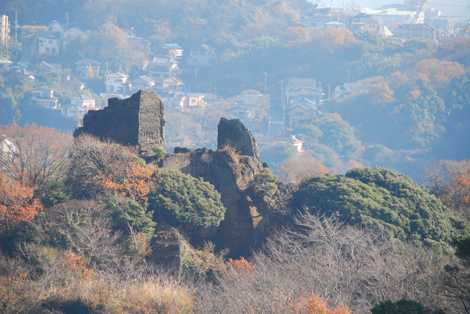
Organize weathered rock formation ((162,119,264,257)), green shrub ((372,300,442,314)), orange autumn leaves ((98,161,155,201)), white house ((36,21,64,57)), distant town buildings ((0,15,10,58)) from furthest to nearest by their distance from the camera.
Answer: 1. white house ((36,21,64,57))
2. distant town buildings ((0,15,10,58))
3. weathered rock formation ((162,119,264,257))
4. orange autumn leaves ((98,161,155,201))
5. green shrub ((372,300,442,314))

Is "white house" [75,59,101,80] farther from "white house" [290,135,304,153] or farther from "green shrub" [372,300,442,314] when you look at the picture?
"green shrub" [372,300,442,314]

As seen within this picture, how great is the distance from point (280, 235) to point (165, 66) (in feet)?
257

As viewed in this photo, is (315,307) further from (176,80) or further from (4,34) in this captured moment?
(4,34)

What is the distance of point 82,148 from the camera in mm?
27078

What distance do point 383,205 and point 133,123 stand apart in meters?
7.43

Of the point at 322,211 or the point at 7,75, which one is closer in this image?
the point at 322,211

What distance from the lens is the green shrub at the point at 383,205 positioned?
83.1ft

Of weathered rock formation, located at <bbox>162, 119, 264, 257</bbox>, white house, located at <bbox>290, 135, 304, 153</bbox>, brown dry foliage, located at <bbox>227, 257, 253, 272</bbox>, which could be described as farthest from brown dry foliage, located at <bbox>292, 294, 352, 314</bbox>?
white house, located at <bbox>290, 135, 304, 153</bbox>

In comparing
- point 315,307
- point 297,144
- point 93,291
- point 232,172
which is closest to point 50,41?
point 297,144

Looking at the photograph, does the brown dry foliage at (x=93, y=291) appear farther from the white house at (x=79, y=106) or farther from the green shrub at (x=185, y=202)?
the white house at (x=79, y=106)

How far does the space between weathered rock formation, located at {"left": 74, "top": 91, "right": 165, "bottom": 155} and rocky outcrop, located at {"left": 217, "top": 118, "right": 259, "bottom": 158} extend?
1.74m

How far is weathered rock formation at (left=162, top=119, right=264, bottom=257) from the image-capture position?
26.7m

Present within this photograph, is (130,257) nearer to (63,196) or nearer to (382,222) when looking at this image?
(63,196)

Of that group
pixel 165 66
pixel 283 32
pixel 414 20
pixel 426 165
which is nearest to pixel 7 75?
pixel 165 66
